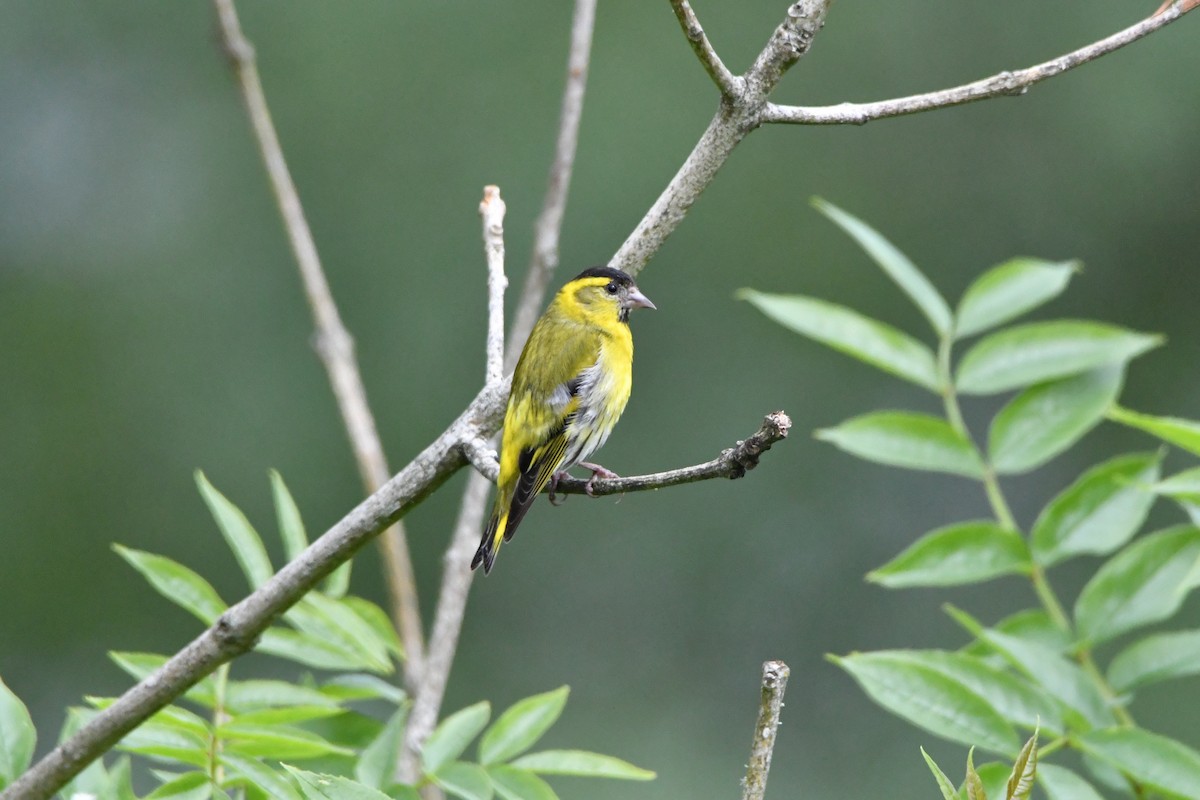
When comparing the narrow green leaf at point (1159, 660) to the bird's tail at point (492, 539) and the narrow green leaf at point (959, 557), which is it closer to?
the narrow green leaf at point (959, 557)

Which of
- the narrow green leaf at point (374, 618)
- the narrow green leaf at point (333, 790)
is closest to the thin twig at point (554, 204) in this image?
the narrow green leaf at point (374, 618)

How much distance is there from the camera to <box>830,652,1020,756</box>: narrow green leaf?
1.79 meters

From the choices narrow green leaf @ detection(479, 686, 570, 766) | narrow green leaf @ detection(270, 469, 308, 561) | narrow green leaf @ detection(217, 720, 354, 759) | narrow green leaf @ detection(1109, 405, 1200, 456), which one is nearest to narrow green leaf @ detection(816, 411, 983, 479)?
narrow green leaf @ detection(1109, 405, 1200, 456)

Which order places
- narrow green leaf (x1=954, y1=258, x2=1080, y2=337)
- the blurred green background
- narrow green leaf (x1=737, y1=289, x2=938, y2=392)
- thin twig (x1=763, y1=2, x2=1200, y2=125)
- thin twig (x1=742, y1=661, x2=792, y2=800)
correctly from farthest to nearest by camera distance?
the blurred green background < narrow green leaf (x1=954, y1=258, x2=1080, y2=337) < narrow green leaf (x1=737, y1=289, x2=938, y2=392) < thin twig (x1=763, y1=2, x2=1200, y2=125) < thin twig (x1=742, y1=661, x2=792, y2=800)

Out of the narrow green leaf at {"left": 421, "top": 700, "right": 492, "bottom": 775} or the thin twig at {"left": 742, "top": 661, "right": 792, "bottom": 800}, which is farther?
the narrow green leaf at {"left": 421, "top": 700, "right": 492, "bottom": 775}

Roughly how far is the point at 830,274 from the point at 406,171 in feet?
8.65

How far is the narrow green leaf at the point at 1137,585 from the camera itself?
6.63 ft

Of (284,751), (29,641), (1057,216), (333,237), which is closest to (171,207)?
(333,237)

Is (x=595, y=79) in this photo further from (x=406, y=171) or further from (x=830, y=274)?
(x=830, y=274)

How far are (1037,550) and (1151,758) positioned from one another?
0.51 metres

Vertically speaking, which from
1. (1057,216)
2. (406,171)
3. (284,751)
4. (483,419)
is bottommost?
(284,751)

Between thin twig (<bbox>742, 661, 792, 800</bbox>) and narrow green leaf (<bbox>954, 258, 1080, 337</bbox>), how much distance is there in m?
1.53

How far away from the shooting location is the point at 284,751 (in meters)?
1.75

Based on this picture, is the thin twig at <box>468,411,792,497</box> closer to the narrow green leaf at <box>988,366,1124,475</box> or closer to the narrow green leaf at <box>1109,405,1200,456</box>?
the narrow green leaf at <box>1109,405,1200,456</box>
